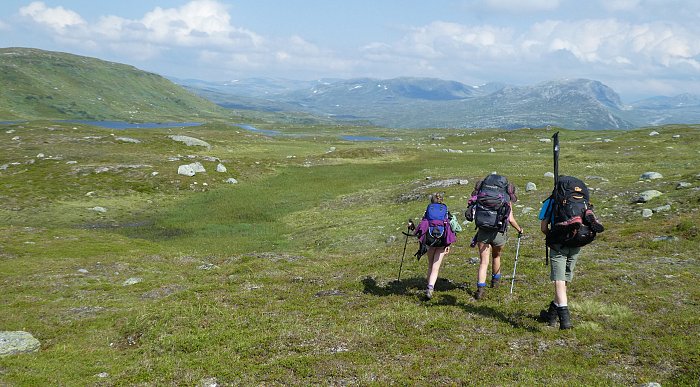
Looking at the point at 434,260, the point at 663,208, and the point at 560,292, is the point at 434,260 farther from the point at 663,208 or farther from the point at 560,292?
the point at 663,208

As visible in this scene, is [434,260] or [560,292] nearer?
[560,292]

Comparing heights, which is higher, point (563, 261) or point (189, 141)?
point (189, 141)

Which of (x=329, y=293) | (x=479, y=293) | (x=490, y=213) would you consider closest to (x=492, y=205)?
(x=490, y=213)

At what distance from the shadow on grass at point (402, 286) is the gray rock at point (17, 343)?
12.5 meters

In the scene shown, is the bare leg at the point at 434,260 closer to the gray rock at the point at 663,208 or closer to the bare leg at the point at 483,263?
the bare leg at the point at 483,263

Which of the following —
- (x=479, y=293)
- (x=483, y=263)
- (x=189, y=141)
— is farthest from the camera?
(x=189, y=141)

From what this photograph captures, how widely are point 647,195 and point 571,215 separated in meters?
25.3

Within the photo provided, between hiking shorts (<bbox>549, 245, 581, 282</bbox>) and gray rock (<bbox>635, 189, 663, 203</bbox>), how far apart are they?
78.9 ft

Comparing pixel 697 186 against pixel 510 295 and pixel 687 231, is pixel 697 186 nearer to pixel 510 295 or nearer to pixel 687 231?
pixel 687 231

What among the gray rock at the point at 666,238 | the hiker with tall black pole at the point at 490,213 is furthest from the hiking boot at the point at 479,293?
the gray rock at the point at 666,238

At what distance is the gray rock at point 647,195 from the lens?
31266mm

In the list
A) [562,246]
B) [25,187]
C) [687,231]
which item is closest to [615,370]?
[562,246]

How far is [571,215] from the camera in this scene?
12.3m

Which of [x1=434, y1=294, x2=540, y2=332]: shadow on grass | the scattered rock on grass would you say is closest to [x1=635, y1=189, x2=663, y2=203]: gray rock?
[x1=434, y1=294, x2=540, y2=332]: shadow on grass
